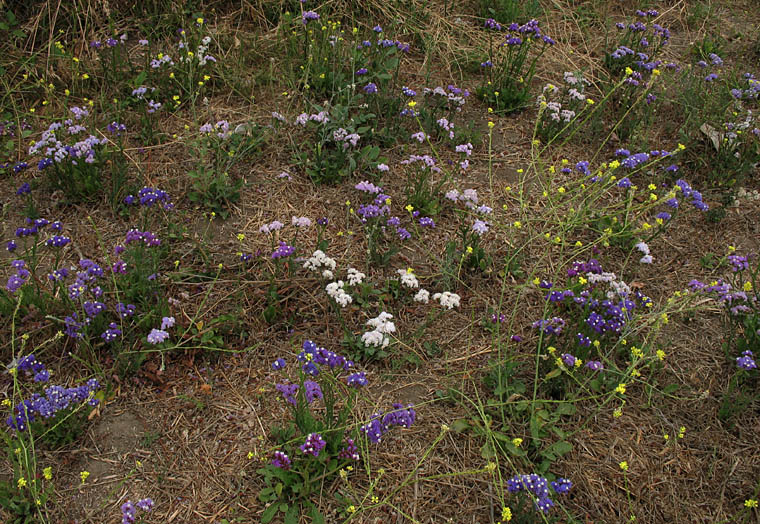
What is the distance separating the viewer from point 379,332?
2.92 meters

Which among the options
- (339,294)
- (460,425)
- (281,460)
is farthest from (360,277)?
(281,460)

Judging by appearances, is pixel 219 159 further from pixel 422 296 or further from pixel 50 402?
pixel 50 402

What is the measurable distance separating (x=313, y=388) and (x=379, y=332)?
469mm

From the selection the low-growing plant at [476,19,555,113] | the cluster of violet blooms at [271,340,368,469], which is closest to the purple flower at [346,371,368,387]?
the cluster of violet blooms at [271,340,368,469]

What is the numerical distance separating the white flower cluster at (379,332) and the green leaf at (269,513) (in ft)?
2.90

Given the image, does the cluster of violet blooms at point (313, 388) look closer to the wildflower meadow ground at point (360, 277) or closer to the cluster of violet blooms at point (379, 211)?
the wildflower meadow ground at point (360, 277)

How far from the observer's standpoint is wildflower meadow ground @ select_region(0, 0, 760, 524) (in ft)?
8.44

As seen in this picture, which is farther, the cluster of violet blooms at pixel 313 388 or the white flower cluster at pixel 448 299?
the white flower cluster at pixel 448 299

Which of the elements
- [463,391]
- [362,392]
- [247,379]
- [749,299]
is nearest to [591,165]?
[749,299]

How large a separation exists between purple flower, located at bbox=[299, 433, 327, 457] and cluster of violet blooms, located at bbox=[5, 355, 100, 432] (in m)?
1.03

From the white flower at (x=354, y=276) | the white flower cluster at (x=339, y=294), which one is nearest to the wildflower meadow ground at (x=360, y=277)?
the white flower at (x=354, y=276)

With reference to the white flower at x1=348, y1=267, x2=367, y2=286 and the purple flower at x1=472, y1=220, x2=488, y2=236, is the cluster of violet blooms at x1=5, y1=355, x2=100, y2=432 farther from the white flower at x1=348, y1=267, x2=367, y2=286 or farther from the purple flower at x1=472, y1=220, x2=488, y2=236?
the purple flower at x1=472, y1=220, x2=488, y2=236

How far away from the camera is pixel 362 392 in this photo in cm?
290

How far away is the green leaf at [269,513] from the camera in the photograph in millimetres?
2377
